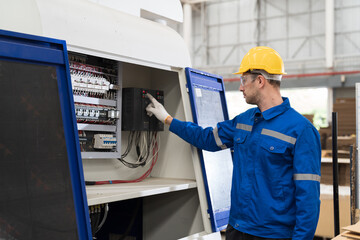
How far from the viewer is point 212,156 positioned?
290cm

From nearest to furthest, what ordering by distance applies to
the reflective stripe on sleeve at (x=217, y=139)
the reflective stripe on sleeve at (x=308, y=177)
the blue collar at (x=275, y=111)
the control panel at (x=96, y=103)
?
the reflective stripe on sleeve at (x=308, y=177) < the blue collar at (x=275, y=111) < the control panel at (x=96, y=103) < the reflective stripe on sleeve at (x=217, y=139)


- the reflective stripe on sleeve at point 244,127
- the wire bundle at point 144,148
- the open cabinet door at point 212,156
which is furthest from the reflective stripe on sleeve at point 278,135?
the wire bundle at point 144,148

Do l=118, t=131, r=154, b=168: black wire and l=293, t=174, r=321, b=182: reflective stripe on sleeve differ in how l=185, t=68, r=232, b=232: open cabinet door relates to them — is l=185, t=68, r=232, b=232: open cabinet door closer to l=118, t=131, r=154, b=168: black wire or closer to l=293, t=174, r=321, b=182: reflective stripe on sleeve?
l=118, t=131, r=154, b=168: black wire

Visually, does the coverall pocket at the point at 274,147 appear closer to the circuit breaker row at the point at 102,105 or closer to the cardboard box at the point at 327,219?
the circuit breaker row at the point at 102,105

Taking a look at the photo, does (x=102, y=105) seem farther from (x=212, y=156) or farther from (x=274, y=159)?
(x=274, y=159)

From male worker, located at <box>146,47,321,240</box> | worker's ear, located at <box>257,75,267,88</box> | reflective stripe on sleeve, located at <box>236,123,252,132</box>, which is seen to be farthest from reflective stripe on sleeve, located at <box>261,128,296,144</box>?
worker's ear, located at <box>257,75,267,88</box>

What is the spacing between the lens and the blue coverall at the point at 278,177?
6.28ft

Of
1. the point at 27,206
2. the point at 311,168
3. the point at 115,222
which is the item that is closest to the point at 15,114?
the point at 27,206

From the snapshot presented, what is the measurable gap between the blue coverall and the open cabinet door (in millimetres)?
614

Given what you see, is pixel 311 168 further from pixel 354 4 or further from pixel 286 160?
pixel 354 4

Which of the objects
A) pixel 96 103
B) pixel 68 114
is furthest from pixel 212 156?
pixel 68 114

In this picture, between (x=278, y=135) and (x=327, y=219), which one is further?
(x=327, y=219)

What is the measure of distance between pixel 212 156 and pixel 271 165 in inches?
36.6

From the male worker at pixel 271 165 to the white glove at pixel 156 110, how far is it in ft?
2.05
